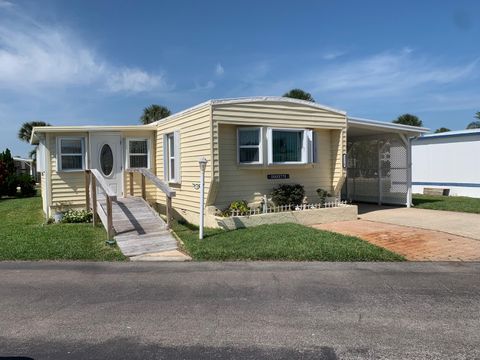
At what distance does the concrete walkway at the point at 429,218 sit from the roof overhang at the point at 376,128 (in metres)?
2.67

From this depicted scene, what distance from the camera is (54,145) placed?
12.2 metres

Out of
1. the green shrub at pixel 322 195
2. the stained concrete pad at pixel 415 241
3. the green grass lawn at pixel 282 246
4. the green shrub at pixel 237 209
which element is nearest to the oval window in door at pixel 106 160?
the green shrub at pixel 237 209

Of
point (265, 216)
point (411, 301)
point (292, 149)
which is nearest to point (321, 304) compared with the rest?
point (411, 301)

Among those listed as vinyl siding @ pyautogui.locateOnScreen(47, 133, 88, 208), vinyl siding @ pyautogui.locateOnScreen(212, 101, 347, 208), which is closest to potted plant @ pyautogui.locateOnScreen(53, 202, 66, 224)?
vinyl siding @ pyautogui.locateOnScreen(47, 133, 88, 208)

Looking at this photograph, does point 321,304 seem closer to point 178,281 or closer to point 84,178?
point 178,281

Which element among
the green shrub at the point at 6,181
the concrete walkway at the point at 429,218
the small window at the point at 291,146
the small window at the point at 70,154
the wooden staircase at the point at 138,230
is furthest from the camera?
the green shrub at the point at 6,181

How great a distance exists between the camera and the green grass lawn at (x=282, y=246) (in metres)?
7.27

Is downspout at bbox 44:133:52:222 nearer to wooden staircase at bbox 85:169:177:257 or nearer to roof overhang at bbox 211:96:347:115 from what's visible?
wooden staircase at bbox 85:169:177:257

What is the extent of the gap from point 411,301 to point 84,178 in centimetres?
1018

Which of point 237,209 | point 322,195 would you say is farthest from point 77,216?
point 322,195

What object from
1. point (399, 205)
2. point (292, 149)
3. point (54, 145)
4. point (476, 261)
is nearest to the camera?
point (476, 261)

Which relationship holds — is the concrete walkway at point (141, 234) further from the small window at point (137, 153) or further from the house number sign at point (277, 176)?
the house number sign at point (277, 176)

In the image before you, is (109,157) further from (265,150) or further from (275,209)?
(275,209)

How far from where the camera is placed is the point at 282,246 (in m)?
7.76
